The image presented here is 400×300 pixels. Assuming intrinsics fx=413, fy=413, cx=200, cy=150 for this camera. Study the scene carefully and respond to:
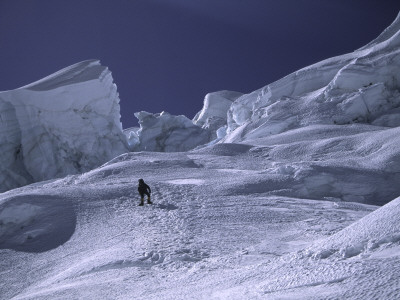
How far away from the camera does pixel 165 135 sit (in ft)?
Answer: 176

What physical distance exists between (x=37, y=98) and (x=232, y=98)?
123ft

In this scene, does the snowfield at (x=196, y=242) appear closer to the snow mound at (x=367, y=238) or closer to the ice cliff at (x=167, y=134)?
the snow mound at (x=367, y=238)

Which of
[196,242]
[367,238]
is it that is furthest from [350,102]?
[367,238]

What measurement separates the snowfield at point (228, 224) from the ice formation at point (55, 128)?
825 inches

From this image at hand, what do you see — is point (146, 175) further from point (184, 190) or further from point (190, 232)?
point (190, 232)

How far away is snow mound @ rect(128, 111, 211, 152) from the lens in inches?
2060

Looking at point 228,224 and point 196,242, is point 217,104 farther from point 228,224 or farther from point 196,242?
point 196,242

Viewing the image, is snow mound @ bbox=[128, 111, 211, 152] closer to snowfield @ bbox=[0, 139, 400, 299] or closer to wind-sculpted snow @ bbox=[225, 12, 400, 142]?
wind-sculpted snow @ bbox=[225, 12, 400, 142]

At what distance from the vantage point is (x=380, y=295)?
3615 mm

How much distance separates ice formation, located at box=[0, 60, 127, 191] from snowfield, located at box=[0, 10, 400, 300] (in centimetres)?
2096

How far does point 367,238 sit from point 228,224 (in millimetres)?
6005

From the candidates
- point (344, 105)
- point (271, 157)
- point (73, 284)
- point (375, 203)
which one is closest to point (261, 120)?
point (344, 105)

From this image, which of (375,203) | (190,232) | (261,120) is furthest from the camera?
(261,120)

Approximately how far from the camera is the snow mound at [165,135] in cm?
5231
